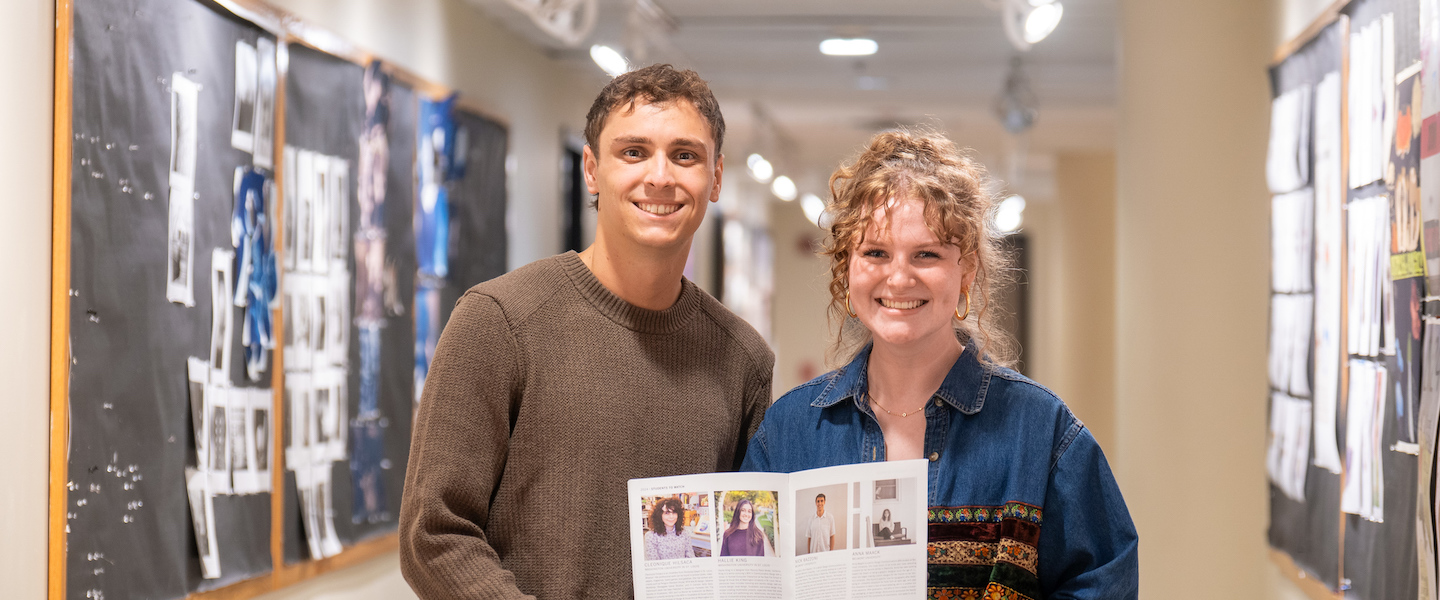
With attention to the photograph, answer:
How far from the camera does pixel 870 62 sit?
7418 millimetres

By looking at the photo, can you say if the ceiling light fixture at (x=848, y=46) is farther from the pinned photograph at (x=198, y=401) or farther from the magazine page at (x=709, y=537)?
the magazine page at (x=709, y=537)

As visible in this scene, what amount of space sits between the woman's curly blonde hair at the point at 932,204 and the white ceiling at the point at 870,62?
3032 millimetres

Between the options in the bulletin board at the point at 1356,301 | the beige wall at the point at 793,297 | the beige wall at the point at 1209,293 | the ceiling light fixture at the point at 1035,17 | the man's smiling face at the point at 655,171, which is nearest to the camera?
the man's smiling face at the point at 655,171

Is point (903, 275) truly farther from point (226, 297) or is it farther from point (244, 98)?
point (244, 98)

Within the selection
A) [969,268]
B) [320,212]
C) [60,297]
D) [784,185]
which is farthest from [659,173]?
[784,185]

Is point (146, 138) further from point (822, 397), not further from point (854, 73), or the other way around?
point (854, 73)

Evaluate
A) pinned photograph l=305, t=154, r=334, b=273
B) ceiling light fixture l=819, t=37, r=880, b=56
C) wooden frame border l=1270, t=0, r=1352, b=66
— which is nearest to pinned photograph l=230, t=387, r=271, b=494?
pinned photograph l=305, t=154, r=334, b=273

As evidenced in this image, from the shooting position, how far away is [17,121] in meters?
2.62

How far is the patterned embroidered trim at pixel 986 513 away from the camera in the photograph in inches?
67.1

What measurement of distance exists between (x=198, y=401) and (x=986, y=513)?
8.15 feet

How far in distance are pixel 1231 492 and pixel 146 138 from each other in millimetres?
3655

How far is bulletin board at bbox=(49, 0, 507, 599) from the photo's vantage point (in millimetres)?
2855

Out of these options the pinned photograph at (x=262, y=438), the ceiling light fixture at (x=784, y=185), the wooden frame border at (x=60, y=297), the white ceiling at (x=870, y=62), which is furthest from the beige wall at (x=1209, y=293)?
the ceiling light fixture at (x=784, y=185)

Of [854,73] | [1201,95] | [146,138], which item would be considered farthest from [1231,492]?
[854,73]
